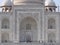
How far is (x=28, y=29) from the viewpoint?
4356 cm

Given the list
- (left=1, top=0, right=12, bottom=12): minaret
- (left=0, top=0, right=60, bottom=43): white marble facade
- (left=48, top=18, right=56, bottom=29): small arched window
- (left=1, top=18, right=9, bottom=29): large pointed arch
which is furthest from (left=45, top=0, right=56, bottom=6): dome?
(left=1, top=18, right=9, bottom=29): large pointed arch

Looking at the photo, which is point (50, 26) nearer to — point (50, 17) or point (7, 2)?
point (50, 17)

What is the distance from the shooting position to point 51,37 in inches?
1689

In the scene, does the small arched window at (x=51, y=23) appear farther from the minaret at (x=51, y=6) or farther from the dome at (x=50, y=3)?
the dome at (x=50, y=3)

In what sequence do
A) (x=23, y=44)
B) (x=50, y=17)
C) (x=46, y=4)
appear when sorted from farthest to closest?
(x=46, y=4) < (x=50, y=17) < (x=23, y=44)

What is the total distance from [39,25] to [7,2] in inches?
196

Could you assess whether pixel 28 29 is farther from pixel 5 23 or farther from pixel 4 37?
pixel 4 37

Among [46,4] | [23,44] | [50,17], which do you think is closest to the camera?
[23,44]

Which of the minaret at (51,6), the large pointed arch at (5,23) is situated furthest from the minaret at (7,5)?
the minaret at (51,6)

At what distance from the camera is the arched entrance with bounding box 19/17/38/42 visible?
4338cm

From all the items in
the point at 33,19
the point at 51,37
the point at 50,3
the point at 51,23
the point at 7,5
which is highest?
the point at 50,3

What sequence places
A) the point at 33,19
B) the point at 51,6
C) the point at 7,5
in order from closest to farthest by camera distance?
the point at 33,19, the point at 7,5, the point at 51,6

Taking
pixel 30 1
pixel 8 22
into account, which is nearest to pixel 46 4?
pixel 30 1

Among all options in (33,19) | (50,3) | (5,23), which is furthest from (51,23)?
(5,23)
